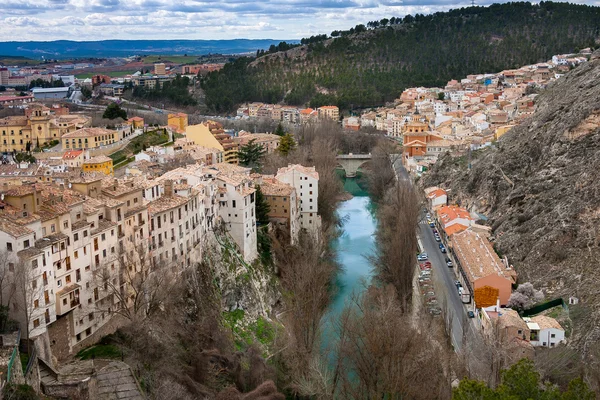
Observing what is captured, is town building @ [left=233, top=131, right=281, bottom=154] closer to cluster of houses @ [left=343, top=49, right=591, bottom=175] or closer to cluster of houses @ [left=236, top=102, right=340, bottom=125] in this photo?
cluster of houses @ [left=343, top=49, right=591, bottom=175]

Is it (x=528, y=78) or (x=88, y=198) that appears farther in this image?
(x=528, y=78)

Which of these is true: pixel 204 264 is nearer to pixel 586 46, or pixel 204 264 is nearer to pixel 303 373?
pixel 303 373

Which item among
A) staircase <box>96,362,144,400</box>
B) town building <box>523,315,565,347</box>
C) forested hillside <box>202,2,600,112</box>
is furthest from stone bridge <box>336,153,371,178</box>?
staircase <box>96,362,144,400</box>

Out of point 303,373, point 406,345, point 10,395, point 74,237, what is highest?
point 74,237

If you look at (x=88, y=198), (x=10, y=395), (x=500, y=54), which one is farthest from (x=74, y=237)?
(x=500, y=54)

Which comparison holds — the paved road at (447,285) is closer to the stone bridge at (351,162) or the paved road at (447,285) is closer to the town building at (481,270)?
the town building at (481,270)

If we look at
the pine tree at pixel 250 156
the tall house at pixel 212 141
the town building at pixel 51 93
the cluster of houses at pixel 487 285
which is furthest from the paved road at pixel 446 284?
the town building at pixel 51 93

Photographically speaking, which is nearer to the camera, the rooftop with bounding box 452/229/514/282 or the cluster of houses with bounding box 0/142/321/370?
the cluster of houses with bounding box 0/142/321/370
